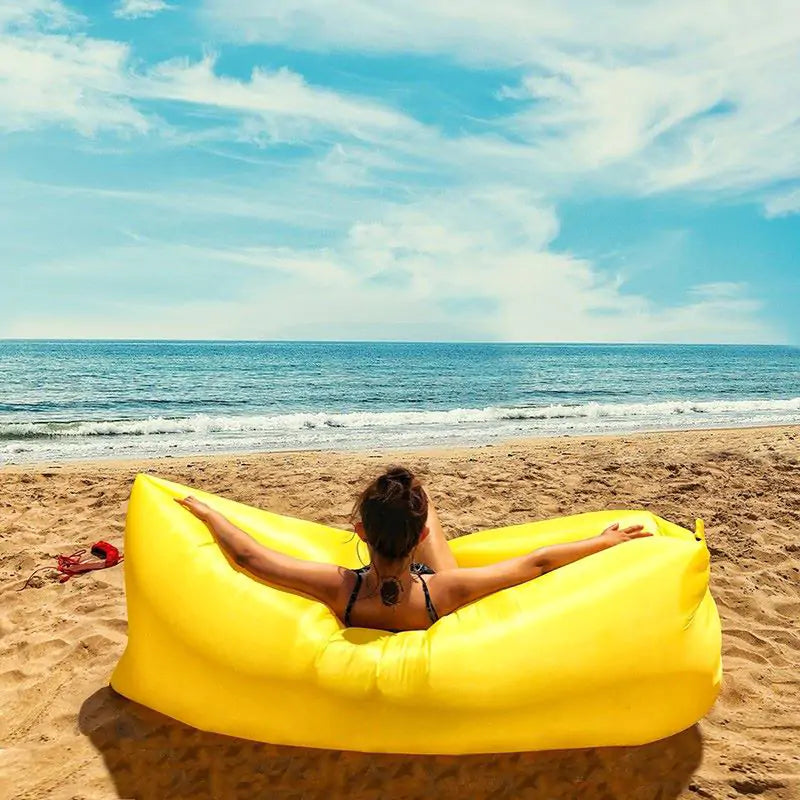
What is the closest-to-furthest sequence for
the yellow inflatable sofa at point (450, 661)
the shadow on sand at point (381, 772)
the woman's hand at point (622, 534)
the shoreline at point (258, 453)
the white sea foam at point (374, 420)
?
1. the yellow inflatable sofa at point (450, 661)
2. the shadow on sand at point (381, 772)
3. the woman's hand at point (622, 534)
4. the shoreline at point (258, 453)
5. the white sea foam at point (374, 420)

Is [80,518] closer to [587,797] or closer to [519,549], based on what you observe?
[519,549]

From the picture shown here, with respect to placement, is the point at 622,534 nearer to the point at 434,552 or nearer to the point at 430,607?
the point at 434,552

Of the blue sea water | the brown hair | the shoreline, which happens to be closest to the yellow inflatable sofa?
the brown hair

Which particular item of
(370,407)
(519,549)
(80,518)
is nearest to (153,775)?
(519,549)

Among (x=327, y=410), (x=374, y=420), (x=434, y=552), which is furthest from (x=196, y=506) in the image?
(x=327, y=410)

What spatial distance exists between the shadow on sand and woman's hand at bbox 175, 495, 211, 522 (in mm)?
887

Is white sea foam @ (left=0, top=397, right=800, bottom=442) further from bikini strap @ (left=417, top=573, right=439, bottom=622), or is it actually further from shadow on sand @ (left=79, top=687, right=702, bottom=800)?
bikini strap @ (left=417, top=573, right=439, bottom=622)

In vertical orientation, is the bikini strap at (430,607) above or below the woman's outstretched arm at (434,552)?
below

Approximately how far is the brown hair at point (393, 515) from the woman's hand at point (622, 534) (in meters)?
0.96

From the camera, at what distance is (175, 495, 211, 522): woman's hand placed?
3.00 meters

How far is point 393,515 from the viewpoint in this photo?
2275mm

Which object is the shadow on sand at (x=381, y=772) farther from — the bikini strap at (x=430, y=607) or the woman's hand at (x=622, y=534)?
the woman's hand at (x=622, y=534)

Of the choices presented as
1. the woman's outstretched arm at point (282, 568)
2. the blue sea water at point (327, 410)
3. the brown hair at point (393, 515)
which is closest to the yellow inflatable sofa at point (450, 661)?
the woman's outstretched arm at point (282, 568)

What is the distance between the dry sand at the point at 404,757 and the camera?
7.93 ft
